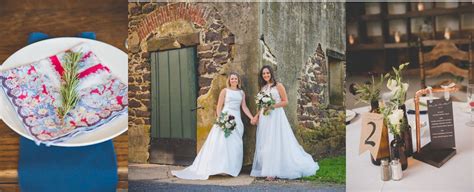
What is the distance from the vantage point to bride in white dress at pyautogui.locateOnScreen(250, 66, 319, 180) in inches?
117

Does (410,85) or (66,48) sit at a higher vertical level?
(66,48)

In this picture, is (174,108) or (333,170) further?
(174,108)

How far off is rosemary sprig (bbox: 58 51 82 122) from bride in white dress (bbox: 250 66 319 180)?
119 centimetres

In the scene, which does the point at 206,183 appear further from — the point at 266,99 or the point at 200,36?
the point at 200,36

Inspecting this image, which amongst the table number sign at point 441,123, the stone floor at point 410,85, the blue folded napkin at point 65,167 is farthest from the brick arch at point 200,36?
the table number sign at point 441,123

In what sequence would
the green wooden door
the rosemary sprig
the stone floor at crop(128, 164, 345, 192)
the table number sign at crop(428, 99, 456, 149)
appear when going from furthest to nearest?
the rosemary sprig
the green wooden door
the stone floor at crop(128, 164, 345, 192)
the table number sign at crop(428, 99, 456, 149)

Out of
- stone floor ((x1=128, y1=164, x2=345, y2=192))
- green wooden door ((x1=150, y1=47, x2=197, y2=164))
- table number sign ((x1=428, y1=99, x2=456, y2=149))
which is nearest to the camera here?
table number sign ((x1=428, y1=99, x2=456, y2=149))

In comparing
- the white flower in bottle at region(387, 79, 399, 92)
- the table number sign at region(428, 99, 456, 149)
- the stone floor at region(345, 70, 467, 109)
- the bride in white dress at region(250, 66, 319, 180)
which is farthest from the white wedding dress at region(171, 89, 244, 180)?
the table number sign at region(428, 99, 456, 149)

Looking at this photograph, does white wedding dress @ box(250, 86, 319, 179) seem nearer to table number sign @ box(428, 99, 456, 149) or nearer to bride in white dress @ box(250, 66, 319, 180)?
bride in white dress @ box(250, 66, 319, 180)

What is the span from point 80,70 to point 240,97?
3.62 ft

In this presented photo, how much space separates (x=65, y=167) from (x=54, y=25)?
91 centimetres

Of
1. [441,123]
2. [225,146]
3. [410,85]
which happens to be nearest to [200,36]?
[225,146]

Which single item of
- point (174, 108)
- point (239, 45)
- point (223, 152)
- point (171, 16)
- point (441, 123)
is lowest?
point (223, 152)

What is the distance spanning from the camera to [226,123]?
3018 millimetres
